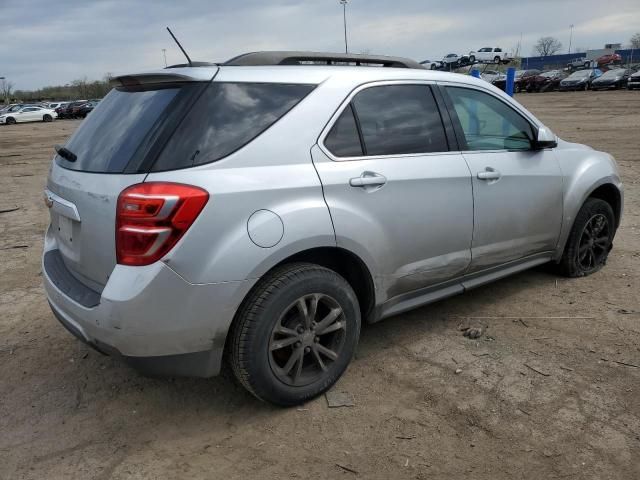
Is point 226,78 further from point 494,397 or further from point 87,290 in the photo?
point 494,397

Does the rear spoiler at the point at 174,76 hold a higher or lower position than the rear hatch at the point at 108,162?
higher

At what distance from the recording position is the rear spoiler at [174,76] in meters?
2.71

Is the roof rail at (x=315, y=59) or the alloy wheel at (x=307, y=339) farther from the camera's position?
the roof rail at (x=315, y=59)

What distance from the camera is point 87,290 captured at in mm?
2717

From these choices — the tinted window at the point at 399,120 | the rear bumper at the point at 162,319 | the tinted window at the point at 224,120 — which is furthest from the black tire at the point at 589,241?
the rear bumper at the point at 162,319

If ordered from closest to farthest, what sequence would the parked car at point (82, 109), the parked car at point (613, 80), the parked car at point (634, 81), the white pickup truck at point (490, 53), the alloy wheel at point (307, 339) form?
the alloy wheel at point (307, 339)
the parked car at point (634, 81)
the parked car at point (613, 80)
the parked car at point (82, 109)
the white pickup truck at point (490, 53)

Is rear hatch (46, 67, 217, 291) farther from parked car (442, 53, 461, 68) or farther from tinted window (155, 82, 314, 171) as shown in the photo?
parked car (442, 53, 461, 68)

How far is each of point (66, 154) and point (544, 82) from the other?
1838 inches

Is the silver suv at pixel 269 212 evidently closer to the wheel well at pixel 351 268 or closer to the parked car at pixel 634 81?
the wheel well at pixel 351 268

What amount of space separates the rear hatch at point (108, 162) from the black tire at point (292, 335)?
2.32 ft

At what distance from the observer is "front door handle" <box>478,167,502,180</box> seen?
11.8 feet

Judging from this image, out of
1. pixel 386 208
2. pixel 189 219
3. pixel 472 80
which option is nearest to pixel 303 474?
pixel 189 219

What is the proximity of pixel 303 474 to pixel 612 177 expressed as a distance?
12.2ft

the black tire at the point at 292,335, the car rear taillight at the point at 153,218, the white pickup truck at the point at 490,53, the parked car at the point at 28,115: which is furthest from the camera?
the white pickup truck at the point at 490,53
